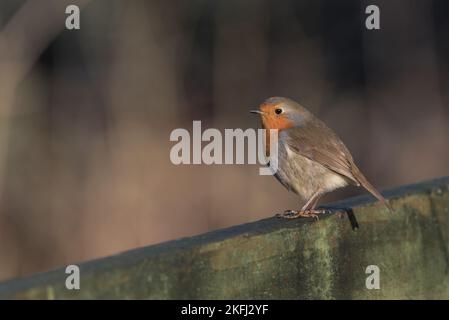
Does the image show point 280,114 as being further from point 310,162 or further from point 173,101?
point 173,101

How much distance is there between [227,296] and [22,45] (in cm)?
262

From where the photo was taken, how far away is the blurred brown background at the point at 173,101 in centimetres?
559

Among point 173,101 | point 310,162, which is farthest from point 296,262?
point 173,101

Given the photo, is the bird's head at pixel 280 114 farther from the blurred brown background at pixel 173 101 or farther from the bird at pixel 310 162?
the blurred brown background at pixel 173 101

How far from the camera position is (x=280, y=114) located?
4469mm

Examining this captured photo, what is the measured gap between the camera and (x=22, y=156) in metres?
6.06

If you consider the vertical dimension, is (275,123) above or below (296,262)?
above

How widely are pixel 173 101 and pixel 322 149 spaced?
1931mm

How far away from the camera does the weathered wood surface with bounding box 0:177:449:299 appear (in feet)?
8.12

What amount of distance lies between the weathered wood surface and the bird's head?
37.1 inches
